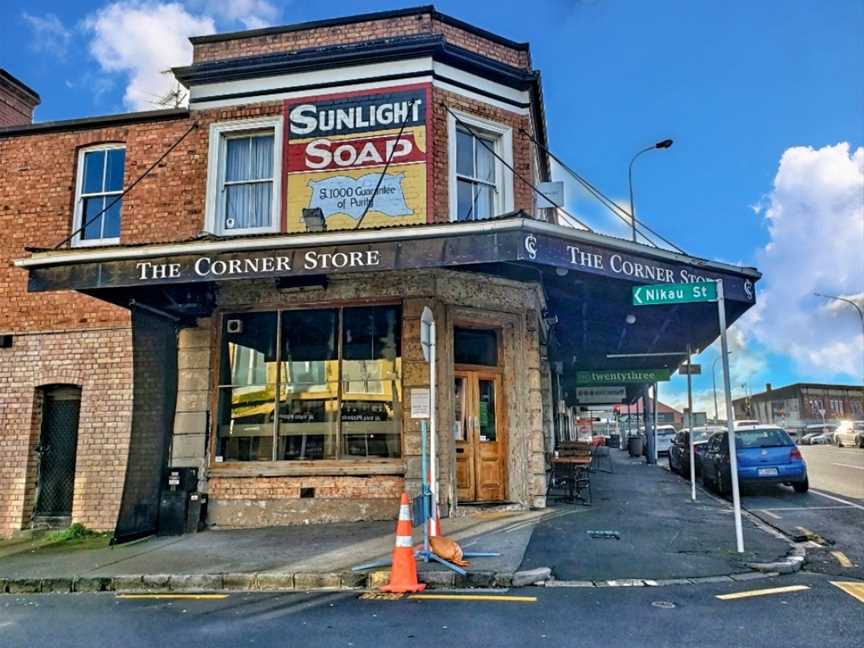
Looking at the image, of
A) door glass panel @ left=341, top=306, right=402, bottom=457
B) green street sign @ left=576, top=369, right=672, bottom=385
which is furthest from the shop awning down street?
green street sign @ left=576, top=369, right=672, bottom=385

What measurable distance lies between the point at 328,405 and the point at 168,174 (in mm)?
5162

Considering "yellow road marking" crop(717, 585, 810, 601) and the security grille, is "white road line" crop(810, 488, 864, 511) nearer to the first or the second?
"yellow road marking" crop(717, 585, 810, 601)

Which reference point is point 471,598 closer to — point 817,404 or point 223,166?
point 223,166

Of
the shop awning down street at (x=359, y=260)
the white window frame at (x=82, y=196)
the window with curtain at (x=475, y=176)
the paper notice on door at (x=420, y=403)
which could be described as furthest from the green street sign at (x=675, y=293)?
the white window frame at (x=82, y=196)

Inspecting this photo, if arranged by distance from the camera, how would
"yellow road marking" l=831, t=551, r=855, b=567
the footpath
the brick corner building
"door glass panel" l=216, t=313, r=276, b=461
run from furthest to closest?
"door glass panel" l=216, t=313, r=276, b=461 < the brick corner building < "yellow road marking" l=831, t=551, r=855, b=567 < the footpath

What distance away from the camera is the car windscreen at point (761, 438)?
1478 centimetres

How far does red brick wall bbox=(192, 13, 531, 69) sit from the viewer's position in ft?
38.5

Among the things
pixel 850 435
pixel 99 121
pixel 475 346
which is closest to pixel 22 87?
A: pixel 99 121

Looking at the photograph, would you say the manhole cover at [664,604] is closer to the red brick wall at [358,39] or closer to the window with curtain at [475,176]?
the window with curtain at [475,176]

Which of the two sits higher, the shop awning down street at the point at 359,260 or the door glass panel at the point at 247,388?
the shop awning down street at the point at 359,260

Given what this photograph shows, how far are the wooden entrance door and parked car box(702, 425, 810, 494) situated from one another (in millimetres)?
6496

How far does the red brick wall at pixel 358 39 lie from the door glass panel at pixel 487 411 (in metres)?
5.97

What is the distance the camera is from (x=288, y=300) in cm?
1100

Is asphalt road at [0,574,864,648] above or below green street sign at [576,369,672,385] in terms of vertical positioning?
below
